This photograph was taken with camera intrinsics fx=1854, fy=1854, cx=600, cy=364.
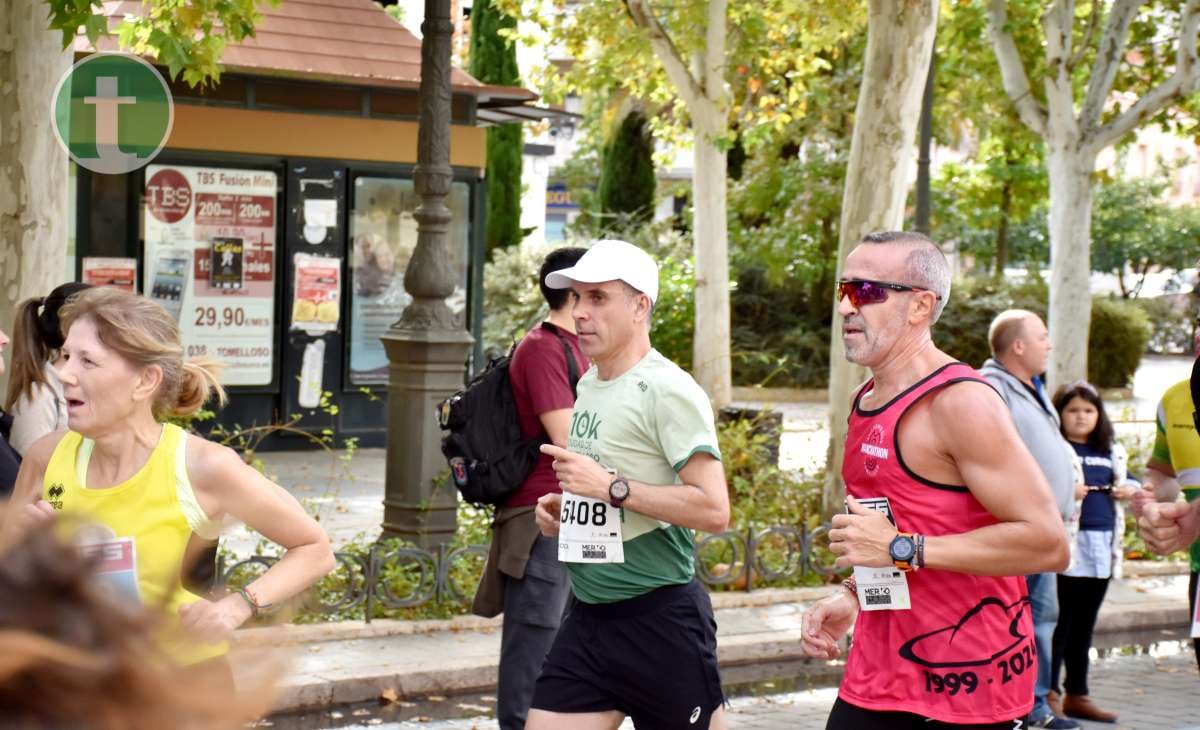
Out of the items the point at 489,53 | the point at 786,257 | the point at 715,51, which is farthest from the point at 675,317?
the point at 489,53

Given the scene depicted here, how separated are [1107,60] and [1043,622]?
10.1 metres

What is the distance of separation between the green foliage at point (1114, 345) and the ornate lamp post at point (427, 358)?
2369cm

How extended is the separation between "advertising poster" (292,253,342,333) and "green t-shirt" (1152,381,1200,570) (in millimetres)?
12633

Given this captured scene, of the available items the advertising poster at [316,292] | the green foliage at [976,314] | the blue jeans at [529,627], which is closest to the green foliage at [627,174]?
the green foliage at [976,314]

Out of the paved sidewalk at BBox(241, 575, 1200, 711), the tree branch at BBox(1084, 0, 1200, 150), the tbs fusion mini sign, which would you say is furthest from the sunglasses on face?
the tree branch at BBox(1084, 0, 1200, 150)

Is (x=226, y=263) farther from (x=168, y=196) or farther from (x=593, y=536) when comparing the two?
(x=593, y=536)

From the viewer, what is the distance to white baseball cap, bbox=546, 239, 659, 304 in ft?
17.4

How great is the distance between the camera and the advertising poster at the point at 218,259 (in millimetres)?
17438

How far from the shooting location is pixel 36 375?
6.21 m

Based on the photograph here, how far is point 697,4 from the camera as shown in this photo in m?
20.7

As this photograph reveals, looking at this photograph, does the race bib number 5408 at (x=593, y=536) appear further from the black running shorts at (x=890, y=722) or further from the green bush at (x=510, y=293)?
the green bush at (x=510, y=293)

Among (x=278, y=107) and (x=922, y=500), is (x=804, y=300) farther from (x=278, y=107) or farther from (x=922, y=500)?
(x=922, y=500)

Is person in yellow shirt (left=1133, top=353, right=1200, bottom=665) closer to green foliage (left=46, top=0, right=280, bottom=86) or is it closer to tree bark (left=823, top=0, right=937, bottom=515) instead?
green foliage (left=46, top=0, right=280, bottom=86)

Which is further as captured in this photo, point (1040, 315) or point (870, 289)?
point (1040, 315)
